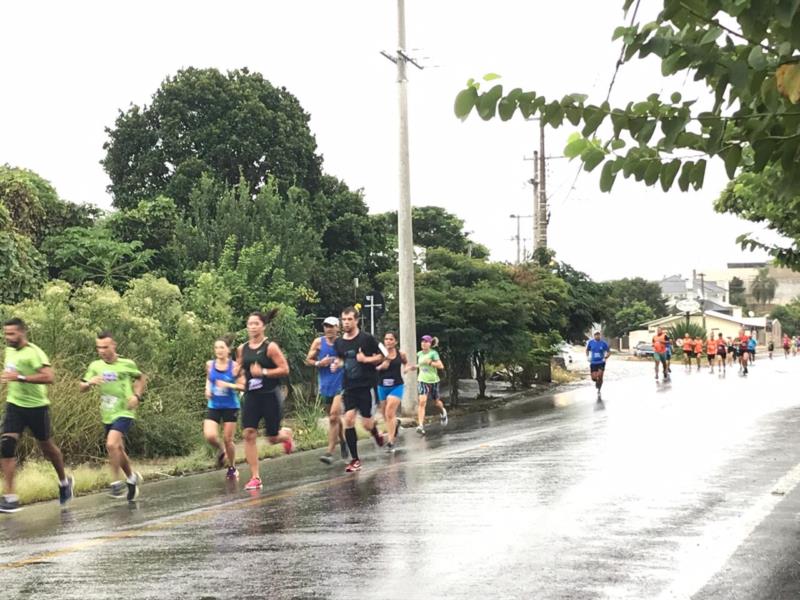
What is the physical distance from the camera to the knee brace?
9977 mm

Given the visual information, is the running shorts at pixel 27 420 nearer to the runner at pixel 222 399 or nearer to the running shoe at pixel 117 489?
the running shoe at pixel 117 489

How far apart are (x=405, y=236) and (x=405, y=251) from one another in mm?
318

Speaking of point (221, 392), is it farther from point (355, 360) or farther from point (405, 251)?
point (405, 251)

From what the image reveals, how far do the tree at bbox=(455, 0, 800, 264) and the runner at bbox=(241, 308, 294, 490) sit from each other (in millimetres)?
7020

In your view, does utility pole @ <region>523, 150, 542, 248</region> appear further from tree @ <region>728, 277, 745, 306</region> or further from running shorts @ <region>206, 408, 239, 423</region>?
tree @ <region>728, 277, 745, 306</region>

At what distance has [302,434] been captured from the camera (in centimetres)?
1692

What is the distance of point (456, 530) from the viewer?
7980 mm

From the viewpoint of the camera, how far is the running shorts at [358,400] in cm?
1293

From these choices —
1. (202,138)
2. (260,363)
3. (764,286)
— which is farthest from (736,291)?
(260,363)

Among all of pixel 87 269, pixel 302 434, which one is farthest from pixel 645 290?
pixel 302 434

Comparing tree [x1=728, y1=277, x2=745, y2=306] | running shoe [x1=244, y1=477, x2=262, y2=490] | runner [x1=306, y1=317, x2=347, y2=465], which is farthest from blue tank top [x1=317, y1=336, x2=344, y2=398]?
tree [x1=728, y1=277, x2=745, y2=306]

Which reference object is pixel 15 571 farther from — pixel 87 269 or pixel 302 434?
pixel 87 269

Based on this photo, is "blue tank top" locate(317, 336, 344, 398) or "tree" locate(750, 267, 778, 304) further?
"tree" locate(750, 267, 778, 304)

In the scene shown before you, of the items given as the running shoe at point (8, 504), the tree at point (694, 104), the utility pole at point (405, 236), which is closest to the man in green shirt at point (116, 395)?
the running shoe at point (8, 504)
